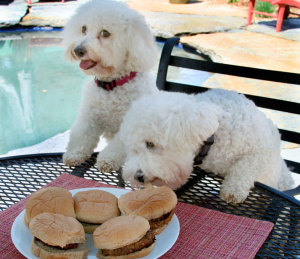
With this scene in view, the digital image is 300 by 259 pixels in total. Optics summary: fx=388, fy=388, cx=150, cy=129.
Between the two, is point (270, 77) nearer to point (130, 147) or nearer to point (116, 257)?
point (130, 147)

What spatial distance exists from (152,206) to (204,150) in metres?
0.40

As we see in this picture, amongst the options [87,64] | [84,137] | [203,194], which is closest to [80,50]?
[87,64]

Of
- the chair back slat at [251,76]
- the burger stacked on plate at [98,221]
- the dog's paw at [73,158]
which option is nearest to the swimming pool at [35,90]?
the chair back slat at [251,76]

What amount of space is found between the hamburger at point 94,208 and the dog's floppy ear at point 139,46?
87cm

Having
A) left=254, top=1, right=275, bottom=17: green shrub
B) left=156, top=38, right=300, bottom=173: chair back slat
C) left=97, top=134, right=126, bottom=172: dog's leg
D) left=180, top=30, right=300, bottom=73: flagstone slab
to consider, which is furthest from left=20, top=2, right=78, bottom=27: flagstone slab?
left=97, top=134, right=126, bottom=172: dog's leg

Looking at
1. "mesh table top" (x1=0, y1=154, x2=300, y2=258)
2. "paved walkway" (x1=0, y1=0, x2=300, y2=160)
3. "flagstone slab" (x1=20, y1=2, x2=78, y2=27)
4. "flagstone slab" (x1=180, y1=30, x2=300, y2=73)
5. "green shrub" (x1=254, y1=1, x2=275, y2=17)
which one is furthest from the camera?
"green shrub" (x1=254, y1=1, x2=275, y2=17)

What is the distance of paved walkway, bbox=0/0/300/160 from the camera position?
16.8 feet

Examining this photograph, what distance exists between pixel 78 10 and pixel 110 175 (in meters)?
0.87

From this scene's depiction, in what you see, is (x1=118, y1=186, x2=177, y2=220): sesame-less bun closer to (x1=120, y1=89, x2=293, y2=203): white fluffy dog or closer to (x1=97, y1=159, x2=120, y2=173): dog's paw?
(x1=120, y1=89, x2=293, y2=203): white fluffy dog

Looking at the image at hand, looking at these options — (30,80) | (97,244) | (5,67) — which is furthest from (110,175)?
(5,67)

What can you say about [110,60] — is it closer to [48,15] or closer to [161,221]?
[161,221]

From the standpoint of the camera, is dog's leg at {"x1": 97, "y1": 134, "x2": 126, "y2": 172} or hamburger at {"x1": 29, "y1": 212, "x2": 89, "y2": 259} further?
dog's leg at {"x1": 97, "y1": 134, "x2": 126, "y2": 172}

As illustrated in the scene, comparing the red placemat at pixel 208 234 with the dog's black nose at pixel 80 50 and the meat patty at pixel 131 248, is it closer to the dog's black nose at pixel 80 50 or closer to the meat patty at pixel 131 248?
the meat patty at pixel 131 248

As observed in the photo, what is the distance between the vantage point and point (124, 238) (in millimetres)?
800
